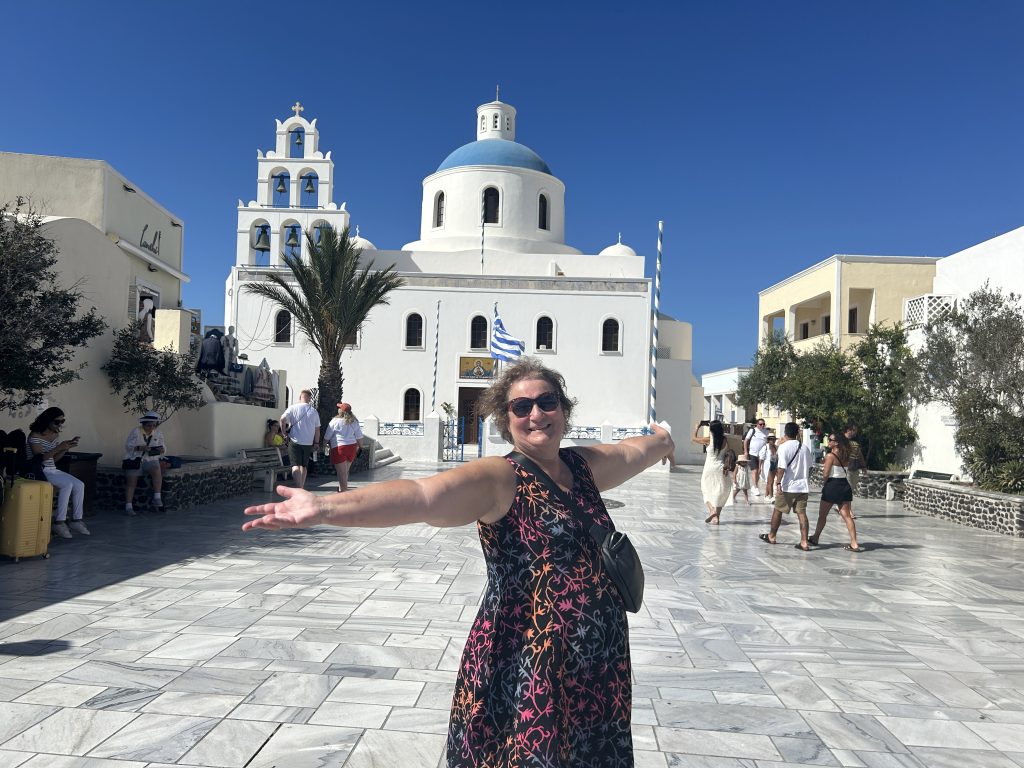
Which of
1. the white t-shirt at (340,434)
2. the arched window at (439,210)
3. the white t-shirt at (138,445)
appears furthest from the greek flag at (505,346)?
the arched window at (439,210)

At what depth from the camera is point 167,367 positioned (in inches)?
423

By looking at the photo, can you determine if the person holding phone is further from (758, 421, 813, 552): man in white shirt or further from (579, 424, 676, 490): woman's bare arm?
(758, 421, 813, 552): man in white shirt

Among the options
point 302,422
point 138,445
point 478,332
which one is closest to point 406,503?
point 138,445

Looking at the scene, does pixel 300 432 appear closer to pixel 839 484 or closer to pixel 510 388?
pixel 839 484

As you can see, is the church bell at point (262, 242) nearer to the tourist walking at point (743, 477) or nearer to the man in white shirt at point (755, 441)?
the man in white shirt at point (755, 441)

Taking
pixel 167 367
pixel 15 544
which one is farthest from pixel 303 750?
pixel 167 367

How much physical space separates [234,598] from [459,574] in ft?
6.39

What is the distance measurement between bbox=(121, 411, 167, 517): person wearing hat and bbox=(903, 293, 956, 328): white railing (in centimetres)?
1366

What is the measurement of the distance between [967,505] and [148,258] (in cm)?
1554

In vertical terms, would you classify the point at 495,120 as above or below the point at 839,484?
above

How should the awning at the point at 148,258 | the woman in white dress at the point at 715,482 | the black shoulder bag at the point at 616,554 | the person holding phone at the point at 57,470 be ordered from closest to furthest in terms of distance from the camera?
the black shoulder bag at the point at 616,554
the person holding phone at the point at 57,470
the woman in white dress at the point at 715,482
the awning at the point at 148,258

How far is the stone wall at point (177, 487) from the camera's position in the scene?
31.2 ft

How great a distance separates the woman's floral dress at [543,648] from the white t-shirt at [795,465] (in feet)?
22.7

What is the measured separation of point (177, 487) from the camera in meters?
9.81
